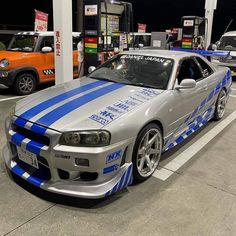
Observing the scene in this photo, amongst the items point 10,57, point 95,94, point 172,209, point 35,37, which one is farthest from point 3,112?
point 172,209

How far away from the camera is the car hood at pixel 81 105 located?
2805 mm

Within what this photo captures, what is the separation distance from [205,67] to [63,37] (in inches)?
126

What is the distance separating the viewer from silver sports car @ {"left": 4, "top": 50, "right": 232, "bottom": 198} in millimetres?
2689

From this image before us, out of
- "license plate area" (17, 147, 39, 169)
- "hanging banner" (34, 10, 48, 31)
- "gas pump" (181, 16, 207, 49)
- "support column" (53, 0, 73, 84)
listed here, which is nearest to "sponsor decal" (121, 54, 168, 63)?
"license plate area" (17, 147, 39, 169)

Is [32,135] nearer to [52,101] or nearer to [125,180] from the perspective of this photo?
[52,101]

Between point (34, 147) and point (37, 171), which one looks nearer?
point (34, 147)

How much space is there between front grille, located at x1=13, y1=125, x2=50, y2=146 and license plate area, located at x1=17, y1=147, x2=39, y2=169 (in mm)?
142

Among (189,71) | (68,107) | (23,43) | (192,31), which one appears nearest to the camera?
(68,107)

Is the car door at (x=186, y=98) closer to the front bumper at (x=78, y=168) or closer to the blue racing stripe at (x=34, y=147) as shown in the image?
the front bumper at (x=78, y=168)

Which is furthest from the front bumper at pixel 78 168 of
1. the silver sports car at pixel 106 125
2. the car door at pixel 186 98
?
the car door at pixel 186 98

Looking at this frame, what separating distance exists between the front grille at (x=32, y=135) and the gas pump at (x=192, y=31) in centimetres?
1154

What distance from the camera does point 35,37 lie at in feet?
24.9

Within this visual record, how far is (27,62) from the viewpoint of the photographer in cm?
722

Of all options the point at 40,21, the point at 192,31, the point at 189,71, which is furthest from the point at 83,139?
the point at 192,31
